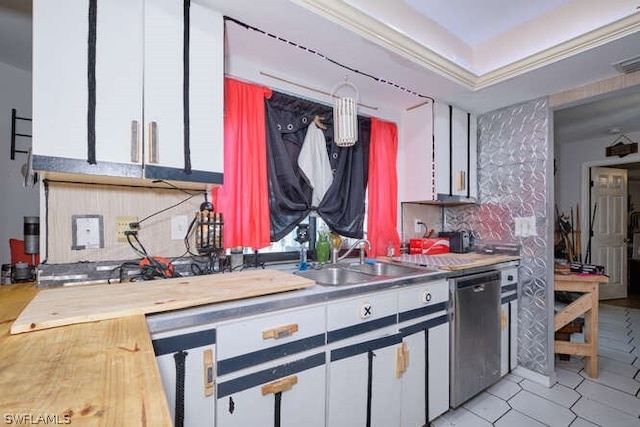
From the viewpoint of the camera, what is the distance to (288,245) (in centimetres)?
212

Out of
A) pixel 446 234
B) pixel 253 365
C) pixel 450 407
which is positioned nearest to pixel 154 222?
pixel 253 365

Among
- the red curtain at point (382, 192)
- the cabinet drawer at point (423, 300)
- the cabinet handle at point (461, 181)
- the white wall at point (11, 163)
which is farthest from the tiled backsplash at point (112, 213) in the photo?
the cabinet handle at point (461, 181)

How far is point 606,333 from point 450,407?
267cm

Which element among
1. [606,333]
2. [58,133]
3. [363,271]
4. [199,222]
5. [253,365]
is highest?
[58,133]

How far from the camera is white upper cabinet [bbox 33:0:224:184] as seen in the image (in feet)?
3.50

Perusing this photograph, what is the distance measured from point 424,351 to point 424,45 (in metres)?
1.88

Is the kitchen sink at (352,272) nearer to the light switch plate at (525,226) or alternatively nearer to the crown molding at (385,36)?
the light switch plate at (525,226)

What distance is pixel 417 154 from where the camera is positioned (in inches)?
101

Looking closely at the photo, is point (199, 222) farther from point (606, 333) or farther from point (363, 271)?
point (606, 333)

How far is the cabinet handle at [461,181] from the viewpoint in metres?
2.57

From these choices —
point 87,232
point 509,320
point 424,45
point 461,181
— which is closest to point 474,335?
point 509,320

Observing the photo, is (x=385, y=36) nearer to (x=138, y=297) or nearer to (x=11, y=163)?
(x=138, y=297)

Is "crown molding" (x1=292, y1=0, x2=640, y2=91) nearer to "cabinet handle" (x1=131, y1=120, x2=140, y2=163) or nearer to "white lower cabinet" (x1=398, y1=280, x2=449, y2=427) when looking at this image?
"cabinet handle" (x1=131, y1=120, x2=140, y2=163)

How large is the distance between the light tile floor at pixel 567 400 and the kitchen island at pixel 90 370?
1.83 meters
